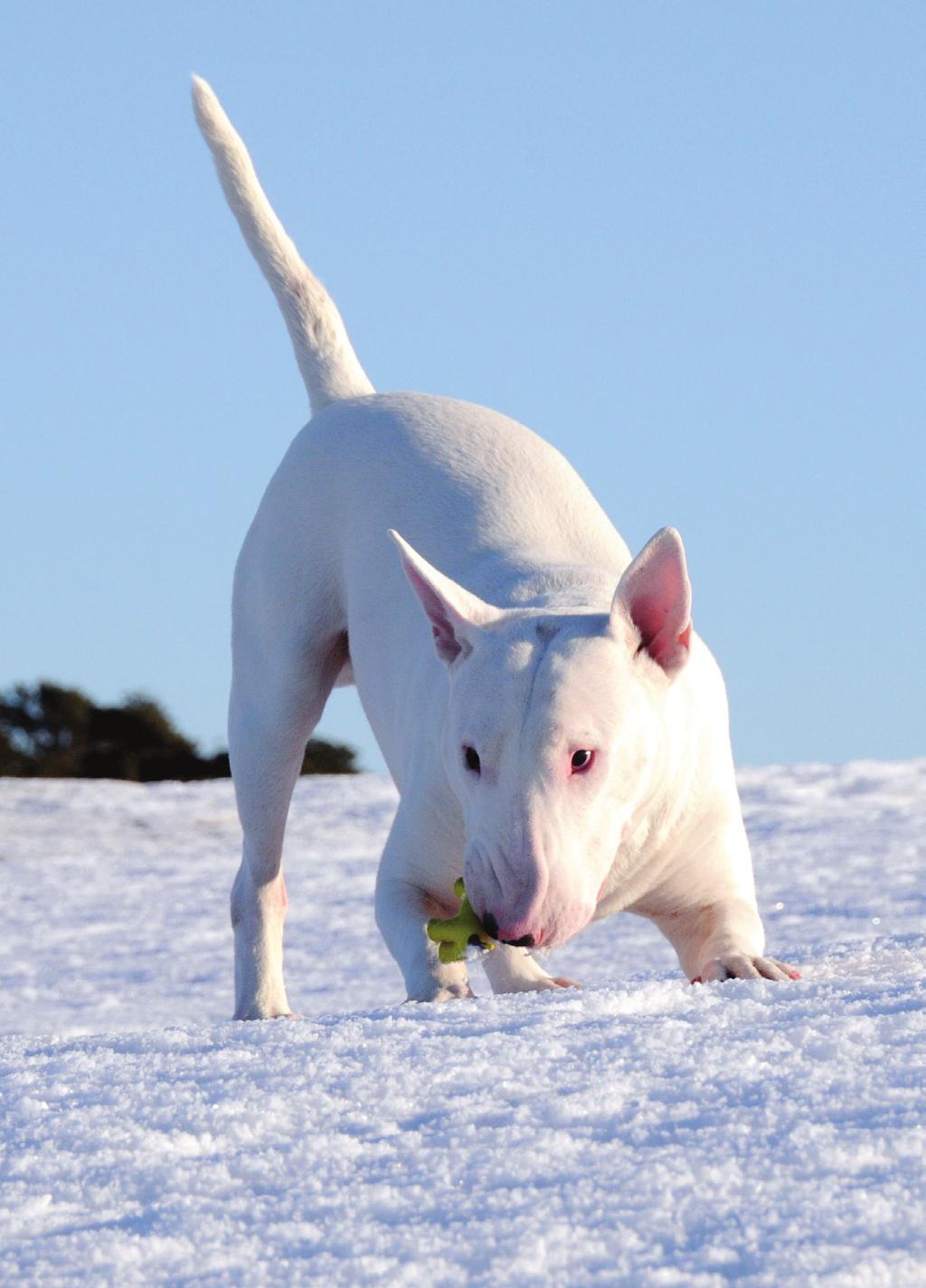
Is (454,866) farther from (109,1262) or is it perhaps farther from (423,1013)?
(109,1262)

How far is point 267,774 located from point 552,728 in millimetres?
1925

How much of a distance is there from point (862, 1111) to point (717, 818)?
1763 mm

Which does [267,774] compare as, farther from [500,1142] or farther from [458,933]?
[500,1142]

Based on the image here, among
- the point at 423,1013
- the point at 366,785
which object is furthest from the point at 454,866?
the point at 366,785

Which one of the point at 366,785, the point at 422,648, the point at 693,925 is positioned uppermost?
the point at 422,648

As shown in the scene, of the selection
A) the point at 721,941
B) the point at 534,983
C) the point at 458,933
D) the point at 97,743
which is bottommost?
the point at 97,743

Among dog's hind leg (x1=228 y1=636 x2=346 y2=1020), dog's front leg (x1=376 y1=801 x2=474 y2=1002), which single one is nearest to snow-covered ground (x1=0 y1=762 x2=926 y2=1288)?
dog's front leg (x1=376 y1=801 x2=474 y2=1002)

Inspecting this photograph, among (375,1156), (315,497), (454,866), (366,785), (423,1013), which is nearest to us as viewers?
(375,1156)

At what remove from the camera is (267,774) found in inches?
196

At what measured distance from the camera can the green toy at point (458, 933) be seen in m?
3.45

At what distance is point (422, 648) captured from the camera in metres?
4.15

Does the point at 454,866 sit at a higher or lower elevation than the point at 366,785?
higher

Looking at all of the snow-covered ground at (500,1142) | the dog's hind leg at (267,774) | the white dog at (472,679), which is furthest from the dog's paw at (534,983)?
the dog's hind leg at (267,774)

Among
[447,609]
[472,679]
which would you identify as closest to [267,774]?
[447,609]
